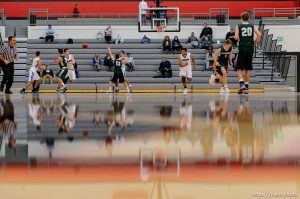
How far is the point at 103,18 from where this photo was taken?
122ft

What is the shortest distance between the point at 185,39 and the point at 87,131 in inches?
1170

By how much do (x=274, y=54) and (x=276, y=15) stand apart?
20.3 ft

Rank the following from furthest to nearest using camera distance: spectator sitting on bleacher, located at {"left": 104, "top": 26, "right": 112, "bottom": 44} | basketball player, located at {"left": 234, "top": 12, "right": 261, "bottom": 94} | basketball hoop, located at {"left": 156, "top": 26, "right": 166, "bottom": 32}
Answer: basketball hoop, located at {"left": 156, "top": 26, "right": 166, "bottom": 32} < spectator sitting on bleacher, located at {"left": 104, "top": 26, "right": 112, "bottom": 44} < basketball player, located at {"left": 234, "top": 12, "right": 261, "bottom": 94}

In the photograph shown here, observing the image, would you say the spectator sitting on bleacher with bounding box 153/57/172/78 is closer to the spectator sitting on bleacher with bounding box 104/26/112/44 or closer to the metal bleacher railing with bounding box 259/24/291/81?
the spectator sitting on bleacher with bounding box 104/26/112/44

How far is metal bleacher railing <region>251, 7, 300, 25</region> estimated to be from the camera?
35.9 meters

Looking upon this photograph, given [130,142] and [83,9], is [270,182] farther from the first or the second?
[83,9]

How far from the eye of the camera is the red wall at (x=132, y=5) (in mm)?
40562

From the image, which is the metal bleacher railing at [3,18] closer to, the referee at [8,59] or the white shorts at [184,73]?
the white shorts at [184,73]

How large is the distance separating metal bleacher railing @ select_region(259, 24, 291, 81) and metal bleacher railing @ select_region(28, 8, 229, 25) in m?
2.76

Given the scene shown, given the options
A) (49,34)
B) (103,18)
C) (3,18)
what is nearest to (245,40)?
(49,34)

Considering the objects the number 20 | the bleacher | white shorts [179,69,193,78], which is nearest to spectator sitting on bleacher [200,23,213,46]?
the bleacher

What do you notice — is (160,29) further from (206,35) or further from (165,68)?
(165,68)

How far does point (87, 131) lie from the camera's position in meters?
4.89

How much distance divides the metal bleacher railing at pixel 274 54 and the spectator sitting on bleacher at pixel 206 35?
8.97 ft
